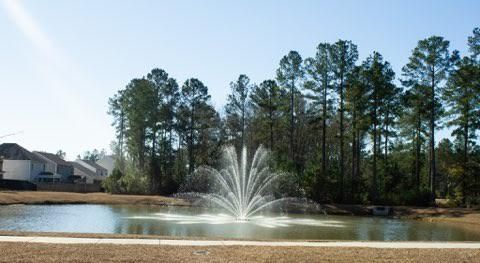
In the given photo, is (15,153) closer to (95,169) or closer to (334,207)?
(95,169)

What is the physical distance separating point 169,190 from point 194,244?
43168 millimetres

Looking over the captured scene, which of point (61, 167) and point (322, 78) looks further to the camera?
point (61, 167)

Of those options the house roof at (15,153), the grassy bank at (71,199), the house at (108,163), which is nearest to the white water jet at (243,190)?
the grassy bank at (71,199)

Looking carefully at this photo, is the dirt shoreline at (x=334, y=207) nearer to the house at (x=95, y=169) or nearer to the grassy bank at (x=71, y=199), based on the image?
the grassy bank at (x=71, y=199)

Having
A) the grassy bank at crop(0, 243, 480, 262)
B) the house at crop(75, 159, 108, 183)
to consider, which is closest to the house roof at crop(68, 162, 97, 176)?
the house at crop(75, 159, 108, 183)

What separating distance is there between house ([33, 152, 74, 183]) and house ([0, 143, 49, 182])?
3864 millimetres

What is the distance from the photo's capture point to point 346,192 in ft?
160

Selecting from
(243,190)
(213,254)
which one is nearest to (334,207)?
(243,190)

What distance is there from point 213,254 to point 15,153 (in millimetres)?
69776

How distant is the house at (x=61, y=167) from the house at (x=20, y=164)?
3.86 meters

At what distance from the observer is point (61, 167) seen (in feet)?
271

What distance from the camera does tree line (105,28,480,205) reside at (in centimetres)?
4766

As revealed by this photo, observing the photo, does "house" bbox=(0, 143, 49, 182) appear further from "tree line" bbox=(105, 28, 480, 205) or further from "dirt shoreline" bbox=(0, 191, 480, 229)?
"dirt shoreline" bbox=(0, 191, 480, 229)

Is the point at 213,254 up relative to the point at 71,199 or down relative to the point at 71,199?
up
